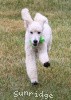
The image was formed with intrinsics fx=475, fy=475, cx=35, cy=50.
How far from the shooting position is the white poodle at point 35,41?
25.1ft

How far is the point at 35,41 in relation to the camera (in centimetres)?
760

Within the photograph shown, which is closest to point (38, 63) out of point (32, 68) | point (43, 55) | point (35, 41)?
point (32, 68)

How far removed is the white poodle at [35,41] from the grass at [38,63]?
0.40 m

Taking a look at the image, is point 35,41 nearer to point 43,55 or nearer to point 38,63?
point 43,55

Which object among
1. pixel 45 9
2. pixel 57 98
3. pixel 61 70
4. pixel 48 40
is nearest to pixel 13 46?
pixel 61 70

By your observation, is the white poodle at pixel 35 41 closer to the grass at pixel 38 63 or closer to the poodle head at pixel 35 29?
the poodle head at pixel 35 29

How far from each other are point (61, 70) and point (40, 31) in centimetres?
192

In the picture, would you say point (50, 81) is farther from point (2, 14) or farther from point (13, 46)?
point (2, 14)

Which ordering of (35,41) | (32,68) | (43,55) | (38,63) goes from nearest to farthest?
(35,41) < (43,55) < (32,68) < (38,63)

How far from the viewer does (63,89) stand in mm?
8258

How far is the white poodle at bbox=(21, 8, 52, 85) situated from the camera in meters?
7.65

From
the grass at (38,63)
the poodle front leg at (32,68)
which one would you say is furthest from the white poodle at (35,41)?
the grass at (38,63)

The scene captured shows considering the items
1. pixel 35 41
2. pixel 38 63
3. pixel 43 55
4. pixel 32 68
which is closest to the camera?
pixel 35 41

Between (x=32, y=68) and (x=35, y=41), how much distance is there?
61 cm
